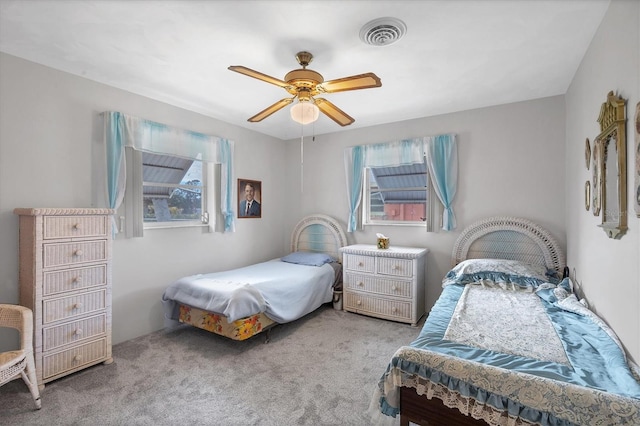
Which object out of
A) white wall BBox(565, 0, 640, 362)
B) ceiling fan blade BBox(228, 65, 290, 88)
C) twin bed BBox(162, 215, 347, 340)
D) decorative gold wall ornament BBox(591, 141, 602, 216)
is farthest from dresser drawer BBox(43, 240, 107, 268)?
decorative gold wall ornament BBox(591, 141, 602, 216)

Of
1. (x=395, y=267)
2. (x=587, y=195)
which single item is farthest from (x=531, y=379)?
(x=395, y=267)

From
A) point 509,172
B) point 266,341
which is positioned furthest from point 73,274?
point 509,172

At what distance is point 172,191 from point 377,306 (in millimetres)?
2802

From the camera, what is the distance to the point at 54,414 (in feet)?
6.40

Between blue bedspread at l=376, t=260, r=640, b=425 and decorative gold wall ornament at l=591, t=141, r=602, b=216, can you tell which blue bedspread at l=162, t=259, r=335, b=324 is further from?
decorative gold wall ornament at l=591, t=141, r=602, b=216

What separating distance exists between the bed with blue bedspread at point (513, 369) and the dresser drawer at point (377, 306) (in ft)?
3.83

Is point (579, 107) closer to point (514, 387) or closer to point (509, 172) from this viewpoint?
point (509, 172)

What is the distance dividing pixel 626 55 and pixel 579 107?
1.19 metres

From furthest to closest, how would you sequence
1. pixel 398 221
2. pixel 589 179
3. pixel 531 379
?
Answer: pixel 398 221 < pixel 589 179 < pixel 531 379

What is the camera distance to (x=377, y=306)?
3703 mm

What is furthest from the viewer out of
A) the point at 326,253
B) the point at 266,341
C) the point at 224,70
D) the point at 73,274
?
the point at 326,253

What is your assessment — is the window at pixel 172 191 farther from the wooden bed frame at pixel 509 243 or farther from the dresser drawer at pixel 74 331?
the wooden bed frame at pixel 509 243

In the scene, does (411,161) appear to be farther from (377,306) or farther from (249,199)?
(249,199)

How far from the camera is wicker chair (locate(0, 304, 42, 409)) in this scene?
6.33ft
